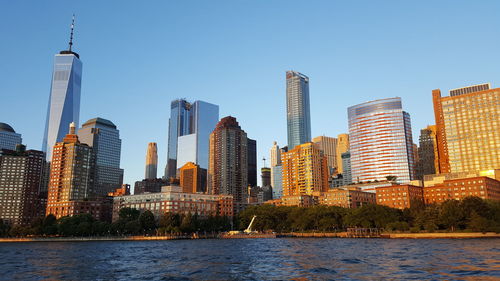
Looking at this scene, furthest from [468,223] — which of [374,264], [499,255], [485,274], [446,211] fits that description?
[485,274]

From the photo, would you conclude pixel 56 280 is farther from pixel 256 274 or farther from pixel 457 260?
pixel 457 260

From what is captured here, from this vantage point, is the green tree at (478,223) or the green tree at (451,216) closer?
the green tree at (478,223)

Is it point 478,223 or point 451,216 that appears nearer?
point 478,223

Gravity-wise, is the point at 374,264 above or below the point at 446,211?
below

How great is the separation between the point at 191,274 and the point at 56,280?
20.0 meters

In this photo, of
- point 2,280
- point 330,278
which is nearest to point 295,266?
point 330,278

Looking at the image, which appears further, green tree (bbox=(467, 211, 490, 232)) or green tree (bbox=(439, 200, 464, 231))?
green tree (bbox=(439, 200, 464, 231))

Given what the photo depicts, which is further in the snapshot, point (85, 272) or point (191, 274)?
point (85, 272)

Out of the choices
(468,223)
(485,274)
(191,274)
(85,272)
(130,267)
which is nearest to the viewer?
(485,274)

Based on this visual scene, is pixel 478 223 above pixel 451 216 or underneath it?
underneath

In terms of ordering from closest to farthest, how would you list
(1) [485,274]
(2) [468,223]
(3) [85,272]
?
(1) [485,274] → (3) [85,272] → (2) [468,223]

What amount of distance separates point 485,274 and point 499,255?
2984 cm

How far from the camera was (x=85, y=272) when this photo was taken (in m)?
75.6

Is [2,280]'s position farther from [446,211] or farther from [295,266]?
[446,211]
